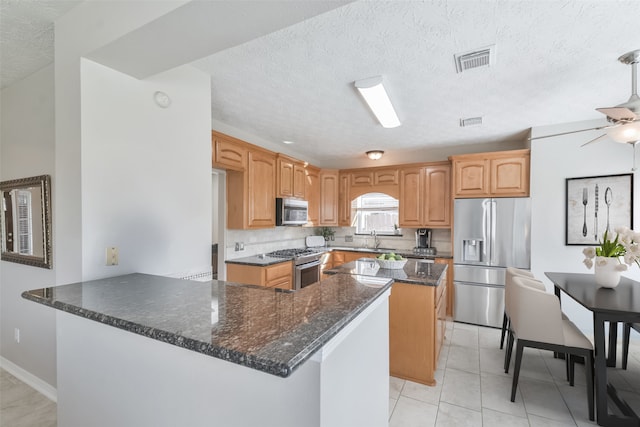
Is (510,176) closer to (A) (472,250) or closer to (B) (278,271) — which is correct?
(A) (472,250)

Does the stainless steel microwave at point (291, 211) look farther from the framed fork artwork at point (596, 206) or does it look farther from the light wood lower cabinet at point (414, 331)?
the framed fork artwork at point (596, 206)

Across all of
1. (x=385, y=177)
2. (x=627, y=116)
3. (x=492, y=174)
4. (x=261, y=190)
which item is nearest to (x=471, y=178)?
(x=492, y=174)

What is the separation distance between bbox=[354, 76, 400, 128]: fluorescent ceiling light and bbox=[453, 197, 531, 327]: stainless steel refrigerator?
169cm

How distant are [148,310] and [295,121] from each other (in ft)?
8.90

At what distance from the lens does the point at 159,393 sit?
111cm

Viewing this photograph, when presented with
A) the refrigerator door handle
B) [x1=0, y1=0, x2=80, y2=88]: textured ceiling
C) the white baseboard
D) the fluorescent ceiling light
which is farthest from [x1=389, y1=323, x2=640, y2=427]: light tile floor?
[x1=0, y1=0, x2=80, y2=88]: textured ceiling

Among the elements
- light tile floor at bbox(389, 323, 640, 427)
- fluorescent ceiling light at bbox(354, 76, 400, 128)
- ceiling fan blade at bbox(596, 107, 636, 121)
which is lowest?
light tile floor at bbox(389, 323, 640, 427)

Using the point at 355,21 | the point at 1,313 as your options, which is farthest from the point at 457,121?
the point at 1,313

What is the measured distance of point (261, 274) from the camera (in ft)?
11.1

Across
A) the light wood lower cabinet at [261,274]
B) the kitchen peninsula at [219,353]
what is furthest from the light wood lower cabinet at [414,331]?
the light wood lower cabinet at [261,274]

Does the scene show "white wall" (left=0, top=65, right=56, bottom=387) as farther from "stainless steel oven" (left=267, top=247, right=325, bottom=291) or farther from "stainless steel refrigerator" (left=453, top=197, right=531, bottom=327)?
"stainless steel refrigerator" (left=453, top=197, right=531, bottom=327)

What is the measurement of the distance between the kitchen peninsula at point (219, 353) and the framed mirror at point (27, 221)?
104 centimetres

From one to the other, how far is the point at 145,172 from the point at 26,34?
45.7 inches

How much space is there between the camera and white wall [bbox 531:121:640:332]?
3.22 meters
